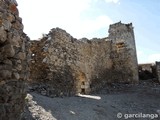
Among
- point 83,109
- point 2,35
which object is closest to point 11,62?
point 2,35

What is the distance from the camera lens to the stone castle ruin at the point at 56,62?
3352mm

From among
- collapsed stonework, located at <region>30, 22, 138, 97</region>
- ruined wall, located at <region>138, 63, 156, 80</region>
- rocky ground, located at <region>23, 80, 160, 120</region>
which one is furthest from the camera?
ruined wall, located at <region>138, 63, 156, 80</region>

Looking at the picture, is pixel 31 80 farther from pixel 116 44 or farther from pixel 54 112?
pixel 116 44

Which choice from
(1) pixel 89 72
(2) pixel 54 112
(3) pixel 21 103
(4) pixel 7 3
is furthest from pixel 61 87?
(4) pixel 7 3

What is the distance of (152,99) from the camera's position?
1062 cm

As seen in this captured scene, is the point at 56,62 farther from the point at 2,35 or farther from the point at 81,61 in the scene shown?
the point at 2,35

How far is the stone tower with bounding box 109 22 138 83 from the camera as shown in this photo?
600 inches

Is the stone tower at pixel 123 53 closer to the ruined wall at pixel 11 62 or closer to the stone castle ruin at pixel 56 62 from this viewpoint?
the stone castle ruin at pixel 56 62

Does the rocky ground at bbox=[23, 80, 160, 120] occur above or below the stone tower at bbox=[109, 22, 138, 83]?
below

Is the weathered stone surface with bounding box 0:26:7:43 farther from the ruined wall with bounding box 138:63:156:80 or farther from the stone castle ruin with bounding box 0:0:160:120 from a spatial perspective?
the ruined wall with bounding box 138:63:156:80

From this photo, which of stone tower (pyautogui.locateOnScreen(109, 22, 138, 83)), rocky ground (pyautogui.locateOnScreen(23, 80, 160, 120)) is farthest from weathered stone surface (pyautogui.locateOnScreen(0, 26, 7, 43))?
stone tower (pyautogui.locateOnScreen(109, 22, 138, 83))

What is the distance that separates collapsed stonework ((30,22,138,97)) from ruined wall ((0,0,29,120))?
176 inches

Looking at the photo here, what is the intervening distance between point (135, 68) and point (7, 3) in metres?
13.1

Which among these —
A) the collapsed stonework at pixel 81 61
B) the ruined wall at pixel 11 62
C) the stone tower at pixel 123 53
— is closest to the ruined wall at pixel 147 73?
the stone tower at pixel 123 53
